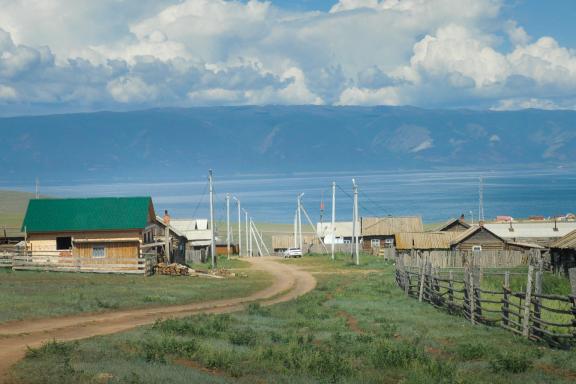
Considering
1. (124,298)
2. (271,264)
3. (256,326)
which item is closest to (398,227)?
(271,264)

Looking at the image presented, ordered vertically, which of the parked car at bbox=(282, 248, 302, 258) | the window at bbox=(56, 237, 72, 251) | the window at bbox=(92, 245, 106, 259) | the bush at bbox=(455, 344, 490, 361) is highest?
the window at bbox=(56, 237, 72, 251)

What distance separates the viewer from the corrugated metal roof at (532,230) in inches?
2992

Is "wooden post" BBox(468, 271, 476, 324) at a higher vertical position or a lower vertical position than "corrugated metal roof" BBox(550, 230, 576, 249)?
lower

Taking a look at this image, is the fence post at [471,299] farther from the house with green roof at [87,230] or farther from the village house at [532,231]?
the village house at [532,231]

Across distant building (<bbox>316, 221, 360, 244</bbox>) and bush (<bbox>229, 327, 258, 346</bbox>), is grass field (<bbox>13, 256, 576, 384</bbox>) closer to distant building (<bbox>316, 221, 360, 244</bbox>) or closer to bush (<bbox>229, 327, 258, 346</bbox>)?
bush (<bbox>229, 327, 258, 346</bbox>)

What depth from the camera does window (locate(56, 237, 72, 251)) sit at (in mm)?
55906

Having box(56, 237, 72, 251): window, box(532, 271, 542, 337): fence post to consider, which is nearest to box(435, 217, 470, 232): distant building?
box(56, 237, 72, 251): window

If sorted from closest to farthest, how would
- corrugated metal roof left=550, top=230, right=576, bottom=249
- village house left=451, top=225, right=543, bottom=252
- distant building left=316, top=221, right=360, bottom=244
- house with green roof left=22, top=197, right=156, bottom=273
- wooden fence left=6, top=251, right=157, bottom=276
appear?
1. corrugated metal roof left=550, top=230, right=576, bottom=249
2. wooden fence left=6, top=251, right=157, bottom=276
3. house with green roof left=22, top=197, right=156, bottom=273
4. village house left=451, top=225, right=543, bottom=252
5. distant building left=316, top=221, right=360, bottom=244

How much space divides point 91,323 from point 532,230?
187 ft

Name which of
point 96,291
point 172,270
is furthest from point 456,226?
point 96,291

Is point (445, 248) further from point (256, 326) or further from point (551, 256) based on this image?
point (256, 326)

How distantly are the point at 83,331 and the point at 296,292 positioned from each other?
20313 mm

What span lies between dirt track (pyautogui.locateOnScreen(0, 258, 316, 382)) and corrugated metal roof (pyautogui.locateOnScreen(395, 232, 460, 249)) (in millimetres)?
31092

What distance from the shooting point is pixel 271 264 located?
70.6 metres
